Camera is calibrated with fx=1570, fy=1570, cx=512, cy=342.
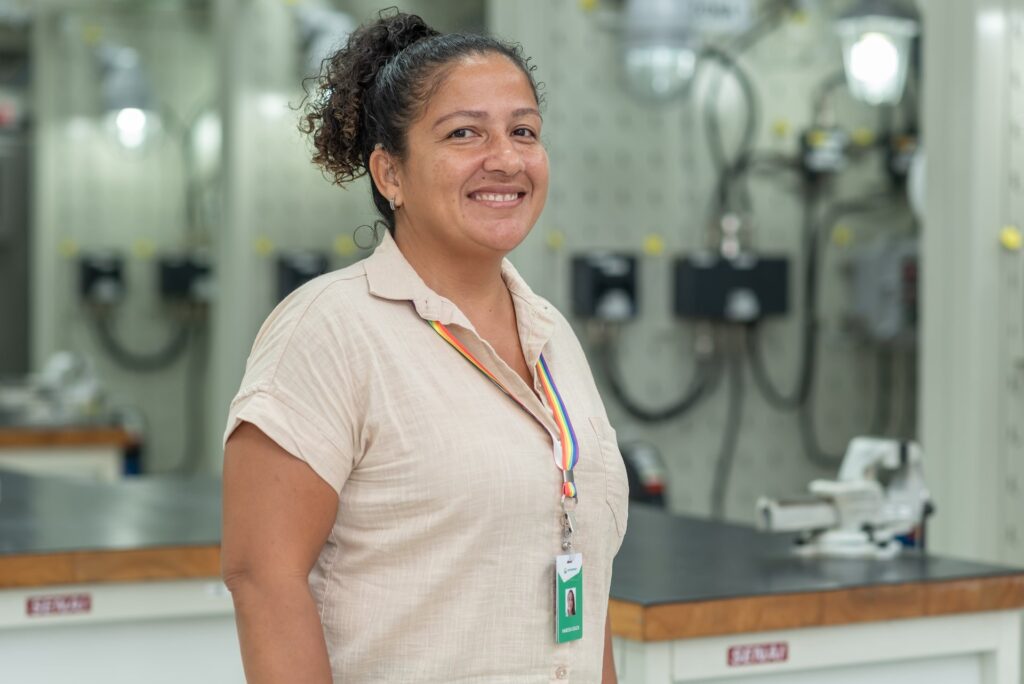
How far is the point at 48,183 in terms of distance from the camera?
9914 millimetres

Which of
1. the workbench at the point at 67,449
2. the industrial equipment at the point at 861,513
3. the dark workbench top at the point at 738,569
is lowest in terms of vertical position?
the workbench at the point at 67,449

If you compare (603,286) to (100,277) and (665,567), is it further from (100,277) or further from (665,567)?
(100,277)

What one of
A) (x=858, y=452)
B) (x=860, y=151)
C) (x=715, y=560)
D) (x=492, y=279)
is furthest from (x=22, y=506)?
(x=860, y=151)

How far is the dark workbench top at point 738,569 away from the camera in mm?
2500

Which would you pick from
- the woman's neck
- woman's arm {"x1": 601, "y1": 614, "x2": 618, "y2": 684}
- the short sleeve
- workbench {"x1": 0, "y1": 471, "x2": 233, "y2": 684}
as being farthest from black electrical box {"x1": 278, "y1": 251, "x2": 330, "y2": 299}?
the short sleeve

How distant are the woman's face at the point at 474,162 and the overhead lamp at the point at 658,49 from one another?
4042mm

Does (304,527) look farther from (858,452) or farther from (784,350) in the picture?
(784,350)

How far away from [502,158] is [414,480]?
0.35 meters

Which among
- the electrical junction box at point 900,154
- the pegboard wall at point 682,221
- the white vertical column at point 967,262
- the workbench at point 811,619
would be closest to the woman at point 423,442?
the workbench at point 811,619

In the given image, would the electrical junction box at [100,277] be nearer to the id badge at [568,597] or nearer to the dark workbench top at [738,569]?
the dark workbench top at [738,569]

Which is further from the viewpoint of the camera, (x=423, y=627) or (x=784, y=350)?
(x=784, y=350)

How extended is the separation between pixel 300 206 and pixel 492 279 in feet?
21.0

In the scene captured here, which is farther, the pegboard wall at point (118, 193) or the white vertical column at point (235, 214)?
the pegboard wall at point (118, 193)

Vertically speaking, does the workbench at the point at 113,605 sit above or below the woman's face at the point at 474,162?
below
